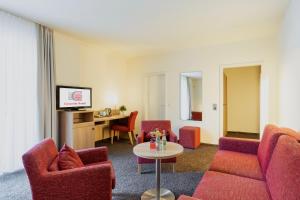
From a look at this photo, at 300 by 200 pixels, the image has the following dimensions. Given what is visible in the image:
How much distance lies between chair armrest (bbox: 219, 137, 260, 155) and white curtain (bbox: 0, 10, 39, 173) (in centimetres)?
331

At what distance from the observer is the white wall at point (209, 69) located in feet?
13.3

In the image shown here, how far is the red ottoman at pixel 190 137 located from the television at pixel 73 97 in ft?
8.10

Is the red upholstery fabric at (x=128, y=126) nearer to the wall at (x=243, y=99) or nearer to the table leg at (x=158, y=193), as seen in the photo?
the table leg at (x=158, y=193)

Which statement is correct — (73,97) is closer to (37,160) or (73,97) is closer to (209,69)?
(37,160)

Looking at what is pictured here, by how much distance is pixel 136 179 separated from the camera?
9.12 feet

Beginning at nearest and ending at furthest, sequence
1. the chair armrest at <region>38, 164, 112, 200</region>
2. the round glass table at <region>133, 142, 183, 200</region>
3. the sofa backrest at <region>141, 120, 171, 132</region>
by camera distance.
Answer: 1. the chair armrest at <region>38, 164, 112, 200</region>
2. the round glass table at <region>133, 142, 183, 200</region>
3. the sofa backrest at <region>141, 120, 171, 132</region>

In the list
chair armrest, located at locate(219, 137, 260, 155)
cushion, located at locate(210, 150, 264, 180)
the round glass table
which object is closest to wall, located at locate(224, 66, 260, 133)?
chair armrest, located at locate(219, 137, 260, 155)

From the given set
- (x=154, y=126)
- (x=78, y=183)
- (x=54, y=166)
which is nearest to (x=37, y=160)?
(x=54, y=166)

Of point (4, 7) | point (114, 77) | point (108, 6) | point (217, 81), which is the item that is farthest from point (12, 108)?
point (217, 81)

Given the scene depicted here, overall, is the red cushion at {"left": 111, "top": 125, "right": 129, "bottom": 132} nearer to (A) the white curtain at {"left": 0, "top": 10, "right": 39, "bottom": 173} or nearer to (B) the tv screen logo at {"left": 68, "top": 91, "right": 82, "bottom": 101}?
(B) the tv screen logo at {"left": 68, "top": 91, "right": 82, "bottom": 101}

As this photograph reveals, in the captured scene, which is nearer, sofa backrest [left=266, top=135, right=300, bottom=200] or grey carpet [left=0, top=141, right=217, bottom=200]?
sofa backrest [left=266, top=135, right=300, bottom=200]

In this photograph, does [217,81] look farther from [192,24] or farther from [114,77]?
[114,77]

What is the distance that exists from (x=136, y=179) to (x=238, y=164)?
58.3 inches

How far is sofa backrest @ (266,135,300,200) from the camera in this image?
3.59 ft
